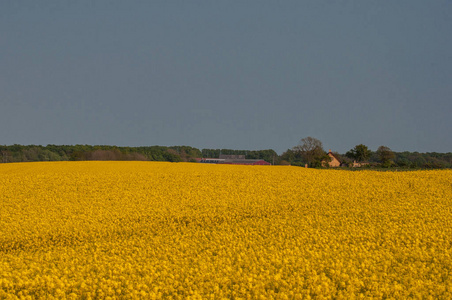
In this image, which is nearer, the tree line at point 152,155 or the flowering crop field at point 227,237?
the flowering crop field at point 227,237

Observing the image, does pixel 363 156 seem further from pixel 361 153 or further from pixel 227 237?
pixel 227 237

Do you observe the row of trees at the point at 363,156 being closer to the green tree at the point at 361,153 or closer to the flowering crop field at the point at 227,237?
the green tree at the point at 361,153

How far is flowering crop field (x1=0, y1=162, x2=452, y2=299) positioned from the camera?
9.11 m

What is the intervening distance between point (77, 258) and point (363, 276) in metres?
8.67

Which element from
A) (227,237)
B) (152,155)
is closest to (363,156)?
(152,155)

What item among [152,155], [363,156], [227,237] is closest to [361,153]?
[363,156]

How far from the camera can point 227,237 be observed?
13.7 metres

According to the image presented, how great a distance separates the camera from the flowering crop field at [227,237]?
9109mm

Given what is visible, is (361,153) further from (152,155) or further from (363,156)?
(152,155)

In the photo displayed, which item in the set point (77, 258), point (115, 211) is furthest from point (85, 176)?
point (77, 258)

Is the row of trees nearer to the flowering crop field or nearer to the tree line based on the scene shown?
the tree line

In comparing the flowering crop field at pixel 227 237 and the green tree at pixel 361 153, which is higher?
the green tree at pixel 361 153

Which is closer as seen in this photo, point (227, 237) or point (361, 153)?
point (227, 237)

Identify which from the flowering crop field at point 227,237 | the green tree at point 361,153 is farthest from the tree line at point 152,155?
the flowering crop field at point 227,237
